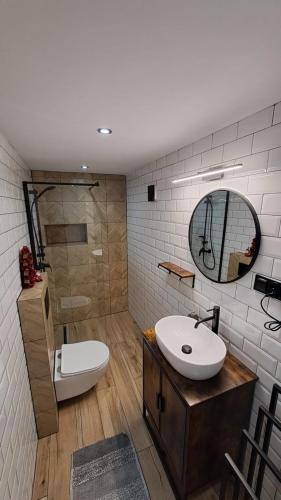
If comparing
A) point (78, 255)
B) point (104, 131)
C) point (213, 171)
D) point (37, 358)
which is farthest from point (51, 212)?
point (213, 171)

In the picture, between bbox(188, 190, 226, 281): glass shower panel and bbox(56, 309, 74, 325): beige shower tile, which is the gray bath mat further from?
bbox(56, 309, 74, 325): beige shower tile

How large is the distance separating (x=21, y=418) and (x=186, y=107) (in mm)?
1966

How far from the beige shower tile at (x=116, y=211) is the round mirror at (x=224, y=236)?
5.57 feet

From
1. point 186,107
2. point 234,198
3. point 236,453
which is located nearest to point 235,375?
point 236,453

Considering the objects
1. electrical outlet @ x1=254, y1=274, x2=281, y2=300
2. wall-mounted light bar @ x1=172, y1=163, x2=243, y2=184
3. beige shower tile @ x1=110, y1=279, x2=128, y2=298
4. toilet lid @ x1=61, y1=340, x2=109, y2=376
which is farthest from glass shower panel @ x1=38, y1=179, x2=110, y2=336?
electrical outlet @ x1=254, y1=274, x2=281, y2=300

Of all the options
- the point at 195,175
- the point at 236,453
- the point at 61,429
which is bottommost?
→ the point at 61,429

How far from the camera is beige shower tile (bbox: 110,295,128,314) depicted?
3383 mm

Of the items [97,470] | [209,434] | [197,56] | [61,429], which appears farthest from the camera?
[61,429]

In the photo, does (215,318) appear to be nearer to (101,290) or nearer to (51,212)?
(101,290)

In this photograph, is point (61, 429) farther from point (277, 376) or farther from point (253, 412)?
point (277, 376)

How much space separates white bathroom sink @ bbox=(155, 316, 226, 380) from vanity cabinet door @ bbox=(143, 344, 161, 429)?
19 cm

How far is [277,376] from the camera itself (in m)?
1.04

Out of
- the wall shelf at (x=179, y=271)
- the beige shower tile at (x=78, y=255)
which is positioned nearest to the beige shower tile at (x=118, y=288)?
the beige shower tile at (x=78, y=255)

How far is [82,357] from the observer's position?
77.4 inches
